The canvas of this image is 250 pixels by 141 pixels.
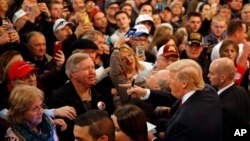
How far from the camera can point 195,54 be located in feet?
21.6

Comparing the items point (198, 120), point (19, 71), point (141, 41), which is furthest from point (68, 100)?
point (141, 41)

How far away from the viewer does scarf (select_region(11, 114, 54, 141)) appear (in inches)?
142

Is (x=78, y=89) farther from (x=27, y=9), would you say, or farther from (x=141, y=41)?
(x=27, y=9)

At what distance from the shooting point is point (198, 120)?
3574 mm

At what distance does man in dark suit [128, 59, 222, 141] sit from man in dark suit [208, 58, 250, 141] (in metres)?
0.62

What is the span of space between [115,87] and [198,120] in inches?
70.1

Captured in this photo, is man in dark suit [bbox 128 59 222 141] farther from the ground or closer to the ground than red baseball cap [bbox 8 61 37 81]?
closer to the ground

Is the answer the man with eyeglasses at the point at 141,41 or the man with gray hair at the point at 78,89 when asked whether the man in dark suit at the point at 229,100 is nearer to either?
the man with gray hair at the point at 78,89

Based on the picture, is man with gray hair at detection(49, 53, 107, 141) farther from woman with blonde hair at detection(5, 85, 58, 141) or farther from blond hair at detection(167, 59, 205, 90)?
blond hair at detection(167, 59, 205, 90)

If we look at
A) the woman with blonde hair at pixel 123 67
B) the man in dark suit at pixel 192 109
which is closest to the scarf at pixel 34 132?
the man in dark suit at pixel 192 109

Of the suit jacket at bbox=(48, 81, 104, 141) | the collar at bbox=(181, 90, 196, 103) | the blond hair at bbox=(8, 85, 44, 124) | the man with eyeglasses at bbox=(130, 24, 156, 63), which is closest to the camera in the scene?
the blond hair at bbox=(8, 85, 44, 124)

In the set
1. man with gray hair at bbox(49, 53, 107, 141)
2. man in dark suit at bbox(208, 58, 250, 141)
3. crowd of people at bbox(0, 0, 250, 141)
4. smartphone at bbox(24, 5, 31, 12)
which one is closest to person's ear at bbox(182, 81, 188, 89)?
crowd of people at bbox(0, 0, 250, 141)

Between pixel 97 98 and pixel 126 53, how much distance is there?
1.06 m

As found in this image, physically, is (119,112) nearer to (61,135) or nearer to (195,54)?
(61,135)
